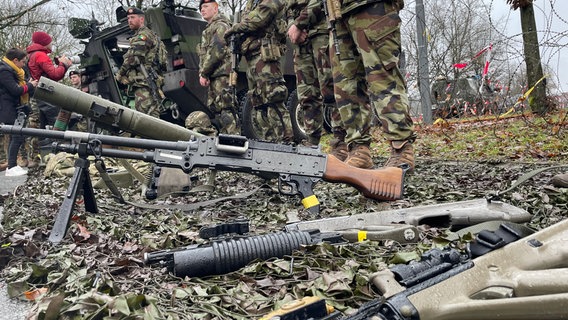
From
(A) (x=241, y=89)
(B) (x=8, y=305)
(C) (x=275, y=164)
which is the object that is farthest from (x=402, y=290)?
(A) (x=241, y=89)

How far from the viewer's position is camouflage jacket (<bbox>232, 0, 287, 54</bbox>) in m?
5.57

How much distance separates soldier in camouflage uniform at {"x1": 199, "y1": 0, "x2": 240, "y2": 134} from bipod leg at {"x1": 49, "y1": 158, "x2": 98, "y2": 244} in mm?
3917

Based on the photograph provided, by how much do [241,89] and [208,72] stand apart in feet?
3.18

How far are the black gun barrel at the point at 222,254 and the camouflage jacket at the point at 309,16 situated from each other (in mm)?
2908

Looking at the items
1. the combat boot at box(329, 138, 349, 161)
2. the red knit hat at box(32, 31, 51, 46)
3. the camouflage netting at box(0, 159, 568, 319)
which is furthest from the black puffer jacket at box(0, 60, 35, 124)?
the combat boot at box(329, 138, 349, 161)

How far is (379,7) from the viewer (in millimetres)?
3492

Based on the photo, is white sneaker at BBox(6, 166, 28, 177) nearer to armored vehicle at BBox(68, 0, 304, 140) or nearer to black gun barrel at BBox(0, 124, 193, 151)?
armored vehicle at BBox(68, 0, 304, 140)

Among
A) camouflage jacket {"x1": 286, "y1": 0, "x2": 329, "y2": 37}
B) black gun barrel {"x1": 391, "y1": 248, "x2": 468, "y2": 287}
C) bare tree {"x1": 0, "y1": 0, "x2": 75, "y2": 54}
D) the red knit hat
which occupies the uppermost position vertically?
bare tree {"x1": 0, "y1": 0, "x2": 75, "y2": 54}

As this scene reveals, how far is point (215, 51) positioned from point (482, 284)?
5.98 meters

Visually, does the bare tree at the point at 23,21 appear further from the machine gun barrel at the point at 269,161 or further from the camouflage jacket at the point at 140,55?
the machine gun barrel at the point at 269,161

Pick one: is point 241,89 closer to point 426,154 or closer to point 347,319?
point 426,154

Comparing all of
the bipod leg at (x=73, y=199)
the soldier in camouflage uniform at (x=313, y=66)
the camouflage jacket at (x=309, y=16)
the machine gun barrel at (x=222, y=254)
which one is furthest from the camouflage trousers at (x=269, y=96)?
the machine gun barrel at (x=222, y=254)

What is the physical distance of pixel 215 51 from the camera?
6.71 metres

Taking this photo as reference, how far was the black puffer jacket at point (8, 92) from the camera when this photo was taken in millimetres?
7398
